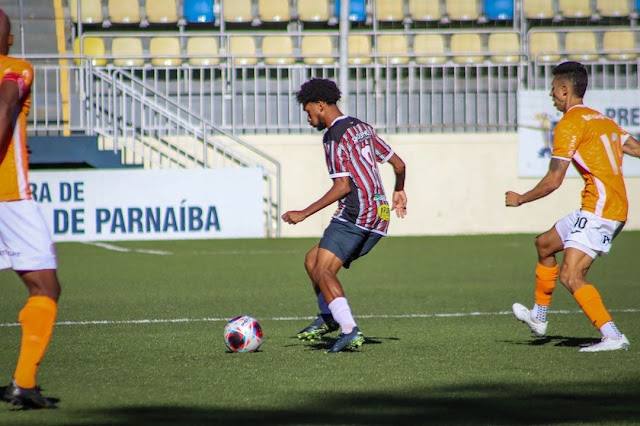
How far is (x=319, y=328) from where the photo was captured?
7246 mm

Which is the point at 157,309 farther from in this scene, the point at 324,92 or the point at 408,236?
the point at 408,236

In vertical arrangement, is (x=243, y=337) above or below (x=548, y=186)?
below

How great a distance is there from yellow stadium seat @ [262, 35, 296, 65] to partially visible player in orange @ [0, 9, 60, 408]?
51.3 ft

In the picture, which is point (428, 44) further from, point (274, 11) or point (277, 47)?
point (274, 11)

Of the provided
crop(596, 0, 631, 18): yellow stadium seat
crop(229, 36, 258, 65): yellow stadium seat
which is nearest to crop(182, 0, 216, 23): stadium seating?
crop(229, 36, 258, 65): yellow stadium seat

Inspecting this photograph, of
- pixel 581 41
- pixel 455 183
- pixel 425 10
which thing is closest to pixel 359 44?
pixel 425 10

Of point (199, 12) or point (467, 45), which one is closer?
point (467, 45)

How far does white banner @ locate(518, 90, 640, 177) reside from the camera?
62.8 feet

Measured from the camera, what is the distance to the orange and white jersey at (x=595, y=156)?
Answer: 6516mm

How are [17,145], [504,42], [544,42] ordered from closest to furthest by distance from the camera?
1. [17,145]
2. [504,42]
3. [544,42]

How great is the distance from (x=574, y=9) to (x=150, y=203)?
389 inches

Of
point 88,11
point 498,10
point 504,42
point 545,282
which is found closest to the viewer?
point 545,282

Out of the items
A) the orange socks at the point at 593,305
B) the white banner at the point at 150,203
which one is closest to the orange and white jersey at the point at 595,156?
the orange socks at the point at 593,305

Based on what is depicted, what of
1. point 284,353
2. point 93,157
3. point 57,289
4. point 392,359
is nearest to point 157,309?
point 284,353
